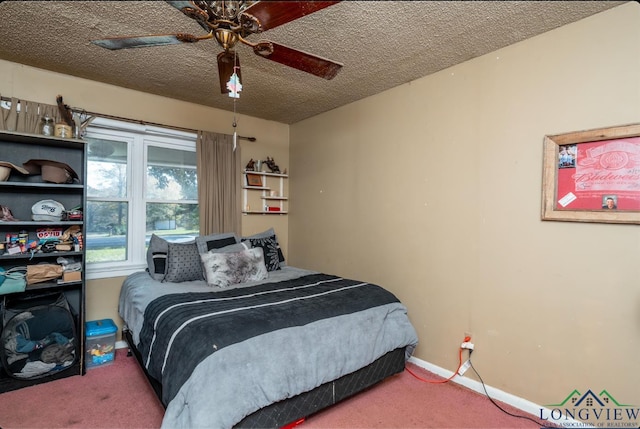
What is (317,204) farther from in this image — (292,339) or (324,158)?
(292,339)

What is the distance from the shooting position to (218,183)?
3623mm

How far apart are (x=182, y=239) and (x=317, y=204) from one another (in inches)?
61.1

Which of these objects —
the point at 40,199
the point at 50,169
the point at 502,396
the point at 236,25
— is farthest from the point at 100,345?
the point at 502,396

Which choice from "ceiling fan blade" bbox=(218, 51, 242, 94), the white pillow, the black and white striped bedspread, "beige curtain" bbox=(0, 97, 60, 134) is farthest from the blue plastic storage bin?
"ceiling fan blade" bbox=(218, 51, 242, 94)

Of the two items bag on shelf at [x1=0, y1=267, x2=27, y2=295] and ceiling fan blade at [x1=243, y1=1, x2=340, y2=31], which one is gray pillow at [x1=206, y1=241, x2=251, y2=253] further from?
ceiling fan blade at [x1=243, y1=1, x2=340, y2=31]

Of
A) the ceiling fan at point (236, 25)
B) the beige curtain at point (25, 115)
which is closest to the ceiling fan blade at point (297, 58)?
the ceiling fan at point (236, 25)

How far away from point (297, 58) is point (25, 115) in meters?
2.43

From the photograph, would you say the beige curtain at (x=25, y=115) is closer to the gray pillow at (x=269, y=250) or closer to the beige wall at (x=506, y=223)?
the gray pillow at (x=269, y=250)

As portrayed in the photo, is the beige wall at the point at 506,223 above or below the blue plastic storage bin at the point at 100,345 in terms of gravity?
above

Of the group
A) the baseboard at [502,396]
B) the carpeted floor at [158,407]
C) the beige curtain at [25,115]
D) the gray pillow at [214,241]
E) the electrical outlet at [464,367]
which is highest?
the beige curtain at [25,115]

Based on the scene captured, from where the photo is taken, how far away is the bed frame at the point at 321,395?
1760 millimetres

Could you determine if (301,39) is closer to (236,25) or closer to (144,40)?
(236,25)

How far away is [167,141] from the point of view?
344 centimetres

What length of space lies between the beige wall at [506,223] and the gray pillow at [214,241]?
1.26 metres
